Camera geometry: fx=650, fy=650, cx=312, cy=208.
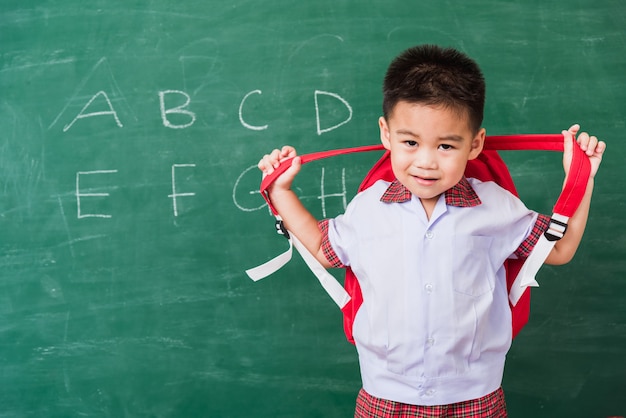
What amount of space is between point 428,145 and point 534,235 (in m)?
0.27

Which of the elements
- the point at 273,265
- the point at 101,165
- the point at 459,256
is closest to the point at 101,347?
the point at 101,165

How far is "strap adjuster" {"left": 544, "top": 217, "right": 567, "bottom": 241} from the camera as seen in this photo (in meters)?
1.12

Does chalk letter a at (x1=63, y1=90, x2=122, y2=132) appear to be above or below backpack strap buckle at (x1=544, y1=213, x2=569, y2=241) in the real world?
below

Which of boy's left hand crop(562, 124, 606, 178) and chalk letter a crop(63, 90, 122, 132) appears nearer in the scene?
boy's left hand crop(562, 124, 606, 178)

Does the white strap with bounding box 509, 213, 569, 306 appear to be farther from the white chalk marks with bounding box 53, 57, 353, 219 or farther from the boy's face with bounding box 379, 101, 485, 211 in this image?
the white chalk marks with bounding box 53, 57, 353, 219

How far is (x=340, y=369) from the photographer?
1.87 m

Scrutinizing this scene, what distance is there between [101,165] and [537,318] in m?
1.30

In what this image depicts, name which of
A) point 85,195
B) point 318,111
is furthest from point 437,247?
point 85,195

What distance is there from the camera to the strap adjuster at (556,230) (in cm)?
112

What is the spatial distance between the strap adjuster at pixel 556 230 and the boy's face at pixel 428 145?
180 millimetres

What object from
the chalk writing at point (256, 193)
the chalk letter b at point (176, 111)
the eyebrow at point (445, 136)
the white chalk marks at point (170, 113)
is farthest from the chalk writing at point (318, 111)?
the eyebrow at point (445, 136)

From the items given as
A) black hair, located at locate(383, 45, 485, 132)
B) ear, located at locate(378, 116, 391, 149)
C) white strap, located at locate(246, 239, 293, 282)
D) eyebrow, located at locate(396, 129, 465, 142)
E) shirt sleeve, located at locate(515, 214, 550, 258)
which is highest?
black hair, located at locate(383, 45, 485, 132)

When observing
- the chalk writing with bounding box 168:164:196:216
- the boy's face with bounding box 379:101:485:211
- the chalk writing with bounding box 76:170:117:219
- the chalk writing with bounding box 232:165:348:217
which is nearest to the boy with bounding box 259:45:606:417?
the boy's face with bounding box 379:101:485:211

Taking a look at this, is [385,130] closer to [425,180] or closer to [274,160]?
[425,180]
